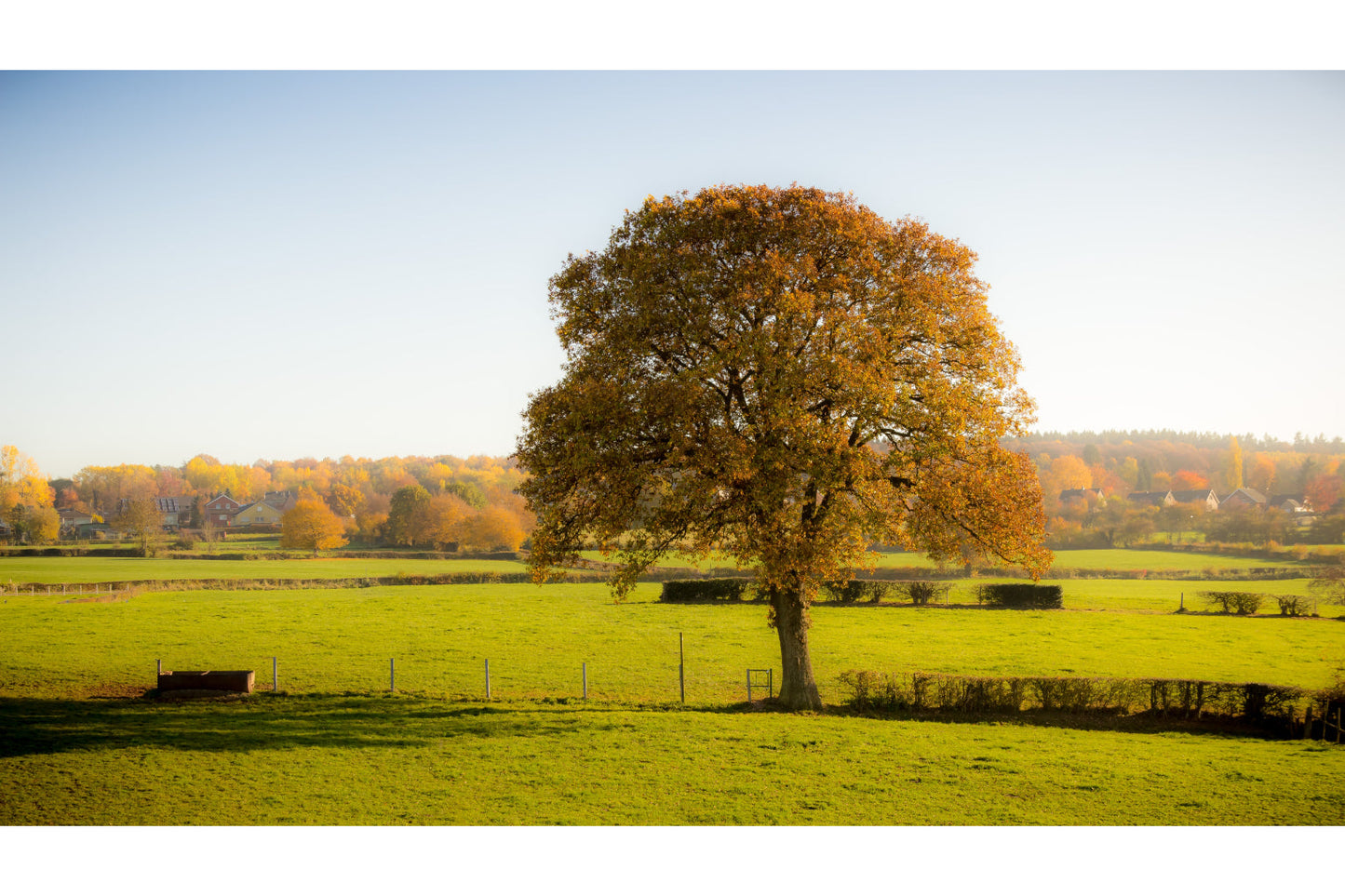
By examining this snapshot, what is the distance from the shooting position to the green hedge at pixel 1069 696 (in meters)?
23.0

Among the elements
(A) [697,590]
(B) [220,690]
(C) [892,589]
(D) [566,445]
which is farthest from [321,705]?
(C) [892,589]

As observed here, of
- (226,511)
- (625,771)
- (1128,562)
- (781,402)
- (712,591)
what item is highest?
A: (781,402)

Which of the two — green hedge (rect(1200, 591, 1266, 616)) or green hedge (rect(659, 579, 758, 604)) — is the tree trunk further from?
green hedge (rect(1200, 591, 1266, 616))

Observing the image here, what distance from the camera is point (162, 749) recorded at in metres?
18.9

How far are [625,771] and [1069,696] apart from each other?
1490cm

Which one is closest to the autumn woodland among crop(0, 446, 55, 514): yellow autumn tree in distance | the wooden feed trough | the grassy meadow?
crop(0, 446, 55, 514): yellow autumn tree in distance

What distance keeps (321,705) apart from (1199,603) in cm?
5626

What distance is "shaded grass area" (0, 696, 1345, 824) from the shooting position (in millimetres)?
15023

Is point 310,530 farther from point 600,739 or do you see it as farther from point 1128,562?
point 1128,562

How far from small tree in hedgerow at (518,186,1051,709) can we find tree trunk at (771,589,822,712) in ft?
2.60

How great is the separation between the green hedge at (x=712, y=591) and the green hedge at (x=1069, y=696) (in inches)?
1185

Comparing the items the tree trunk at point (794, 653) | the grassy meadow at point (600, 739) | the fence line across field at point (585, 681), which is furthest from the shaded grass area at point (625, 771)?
the fence line across field at point (585, 681)

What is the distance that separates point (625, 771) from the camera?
17500mm

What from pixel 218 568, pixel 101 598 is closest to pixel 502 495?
pixel 218 568
